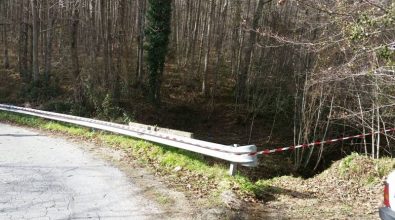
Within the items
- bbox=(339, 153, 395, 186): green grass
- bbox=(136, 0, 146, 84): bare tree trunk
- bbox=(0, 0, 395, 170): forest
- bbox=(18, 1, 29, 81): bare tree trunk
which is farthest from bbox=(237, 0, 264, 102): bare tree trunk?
bbox=(339, 153, 395, 186): green grass

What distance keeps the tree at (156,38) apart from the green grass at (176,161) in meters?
11.7

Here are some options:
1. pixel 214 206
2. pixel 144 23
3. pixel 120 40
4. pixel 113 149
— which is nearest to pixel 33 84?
pixel 120 40

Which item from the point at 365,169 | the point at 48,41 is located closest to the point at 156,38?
the point at 48,41

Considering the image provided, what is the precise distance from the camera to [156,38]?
26.8 metres

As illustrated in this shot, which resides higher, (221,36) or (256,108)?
(221,36)

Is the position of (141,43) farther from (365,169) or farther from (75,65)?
(365,169)

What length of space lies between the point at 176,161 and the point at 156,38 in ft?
57.2

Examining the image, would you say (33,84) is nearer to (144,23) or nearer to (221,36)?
(144,23)

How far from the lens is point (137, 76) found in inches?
1169

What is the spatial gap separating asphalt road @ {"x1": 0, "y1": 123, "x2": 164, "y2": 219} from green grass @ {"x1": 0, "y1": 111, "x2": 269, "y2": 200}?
113 centimetres

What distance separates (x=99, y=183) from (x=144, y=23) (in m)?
21.6

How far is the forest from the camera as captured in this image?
17266 millimetres

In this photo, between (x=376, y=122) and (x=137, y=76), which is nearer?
(x=376, y=122)

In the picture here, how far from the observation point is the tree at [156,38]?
87.3ft
